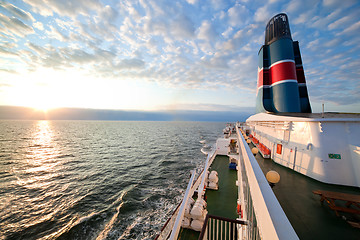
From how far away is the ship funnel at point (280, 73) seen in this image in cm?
1198

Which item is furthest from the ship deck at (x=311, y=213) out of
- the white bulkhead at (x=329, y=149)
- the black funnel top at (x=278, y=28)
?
the black funnel top at (x=278, y=28)

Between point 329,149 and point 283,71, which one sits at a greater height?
point 283,71

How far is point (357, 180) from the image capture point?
589 centimetres

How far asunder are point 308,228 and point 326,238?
13.1 inches

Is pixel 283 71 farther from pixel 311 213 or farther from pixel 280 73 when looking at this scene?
pixel 311 213

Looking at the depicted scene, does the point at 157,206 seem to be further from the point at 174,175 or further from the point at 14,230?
the point at 14,230

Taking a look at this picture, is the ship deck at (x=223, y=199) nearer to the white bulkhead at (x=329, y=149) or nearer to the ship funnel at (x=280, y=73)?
the white bulkhead at (x=329, y=149)

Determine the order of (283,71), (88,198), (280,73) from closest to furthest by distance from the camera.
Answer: (283,71)
(280,73)
(88,198)

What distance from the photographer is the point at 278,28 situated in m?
13.1

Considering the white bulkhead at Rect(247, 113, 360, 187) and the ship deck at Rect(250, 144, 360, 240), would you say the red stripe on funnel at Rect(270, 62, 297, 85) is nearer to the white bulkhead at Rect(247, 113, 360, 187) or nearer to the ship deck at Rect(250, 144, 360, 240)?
the white bulkhead at Rect(247, 113, 360, 187)

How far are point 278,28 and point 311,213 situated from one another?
15.5m

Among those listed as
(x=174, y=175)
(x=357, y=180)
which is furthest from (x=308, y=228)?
(x=174, y=175)

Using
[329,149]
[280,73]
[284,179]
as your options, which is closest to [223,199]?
[284,179]

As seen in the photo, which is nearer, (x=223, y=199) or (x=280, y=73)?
(x=223, y=199)
